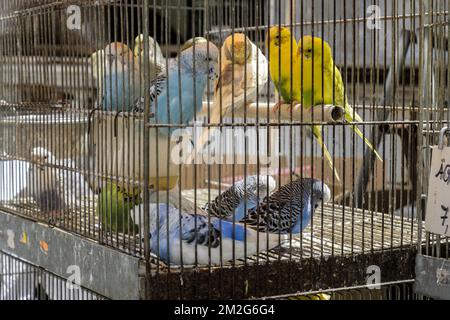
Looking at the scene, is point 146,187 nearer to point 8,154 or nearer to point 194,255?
point 194,255

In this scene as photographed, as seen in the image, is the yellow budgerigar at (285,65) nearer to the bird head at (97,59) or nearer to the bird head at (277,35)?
the bird head at (277,35)

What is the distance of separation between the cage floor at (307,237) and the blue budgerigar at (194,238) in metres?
0.02

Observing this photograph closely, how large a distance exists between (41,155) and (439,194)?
888mm

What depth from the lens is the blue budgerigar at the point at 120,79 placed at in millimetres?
1332

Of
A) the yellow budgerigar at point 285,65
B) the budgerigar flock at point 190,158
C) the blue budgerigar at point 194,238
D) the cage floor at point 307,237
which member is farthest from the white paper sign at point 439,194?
the yellow budgerigar at point 285,65

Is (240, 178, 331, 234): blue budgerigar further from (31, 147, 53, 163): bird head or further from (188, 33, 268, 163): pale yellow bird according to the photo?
(31, 147, 53, 163): bird head

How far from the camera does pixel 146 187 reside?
122 cm

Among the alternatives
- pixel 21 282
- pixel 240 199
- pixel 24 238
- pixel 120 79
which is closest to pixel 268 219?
pixel 240 199

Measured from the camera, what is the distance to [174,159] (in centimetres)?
137

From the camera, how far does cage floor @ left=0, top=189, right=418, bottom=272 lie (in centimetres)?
137

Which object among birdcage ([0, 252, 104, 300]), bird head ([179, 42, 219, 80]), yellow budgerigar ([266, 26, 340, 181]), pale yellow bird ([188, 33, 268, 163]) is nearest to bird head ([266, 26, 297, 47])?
yellow budgerigar ([266, 26, 340, 181])
